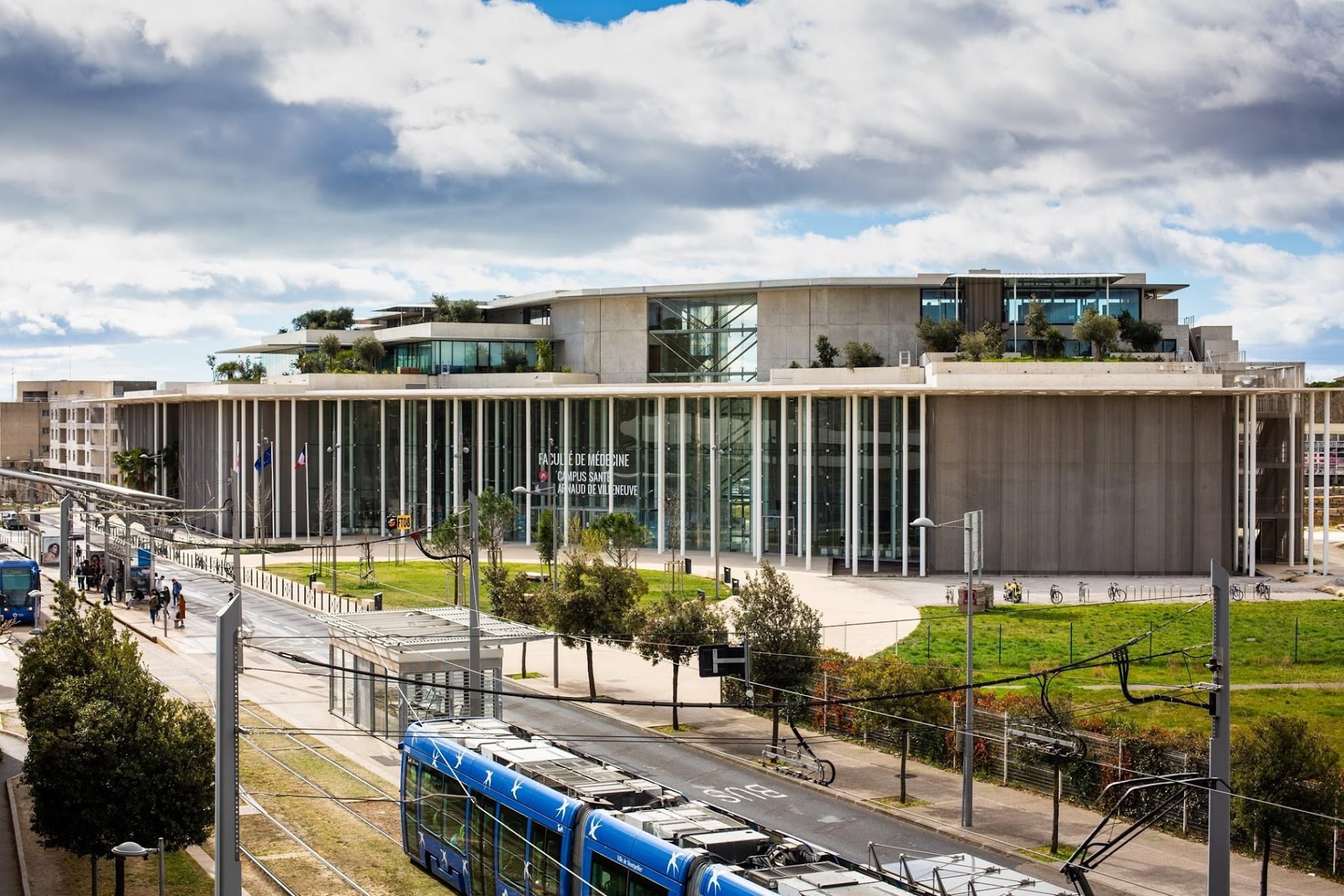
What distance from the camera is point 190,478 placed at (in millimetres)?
102562

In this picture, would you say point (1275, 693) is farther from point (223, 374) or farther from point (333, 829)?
point (223, 374)

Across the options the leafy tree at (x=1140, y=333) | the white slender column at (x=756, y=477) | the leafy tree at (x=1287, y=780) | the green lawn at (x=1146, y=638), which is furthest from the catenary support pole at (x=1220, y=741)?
the leafy tree at (x=1140, y=333)

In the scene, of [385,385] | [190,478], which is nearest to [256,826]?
[385,385]

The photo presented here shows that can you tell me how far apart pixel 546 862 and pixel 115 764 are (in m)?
7.71

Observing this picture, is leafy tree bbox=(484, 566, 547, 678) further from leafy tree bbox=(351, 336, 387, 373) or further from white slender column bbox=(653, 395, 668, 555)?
leafy tree bbox=(351, 336, 387, 373)

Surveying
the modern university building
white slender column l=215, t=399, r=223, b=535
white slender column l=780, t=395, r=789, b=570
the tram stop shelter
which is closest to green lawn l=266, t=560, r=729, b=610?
the modern university building

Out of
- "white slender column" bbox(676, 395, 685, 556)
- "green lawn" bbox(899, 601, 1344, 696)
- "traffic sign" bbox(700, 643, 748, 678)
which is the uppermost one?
"white slender column" bbox(676, 395, 685, 556)

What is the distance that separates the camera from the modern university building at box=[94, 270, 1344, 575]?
7056 centimetres

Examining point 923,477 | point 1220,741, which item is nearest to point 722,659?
point 1220,741

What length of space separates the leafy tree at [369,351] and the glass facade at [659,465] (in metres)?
10.4

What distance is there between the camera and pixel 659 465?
82250 mm

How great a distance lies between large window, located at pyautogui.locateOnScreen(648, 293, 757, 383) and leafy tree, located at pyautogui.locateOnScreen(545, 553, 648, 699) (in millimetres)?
49992

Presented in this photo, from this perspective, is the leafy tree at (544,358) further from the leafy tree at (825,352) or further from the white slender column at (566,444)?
the leafy tree at (825,352)

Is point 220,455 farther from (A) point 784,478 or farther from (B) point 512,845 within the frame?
(B) point 512,845
